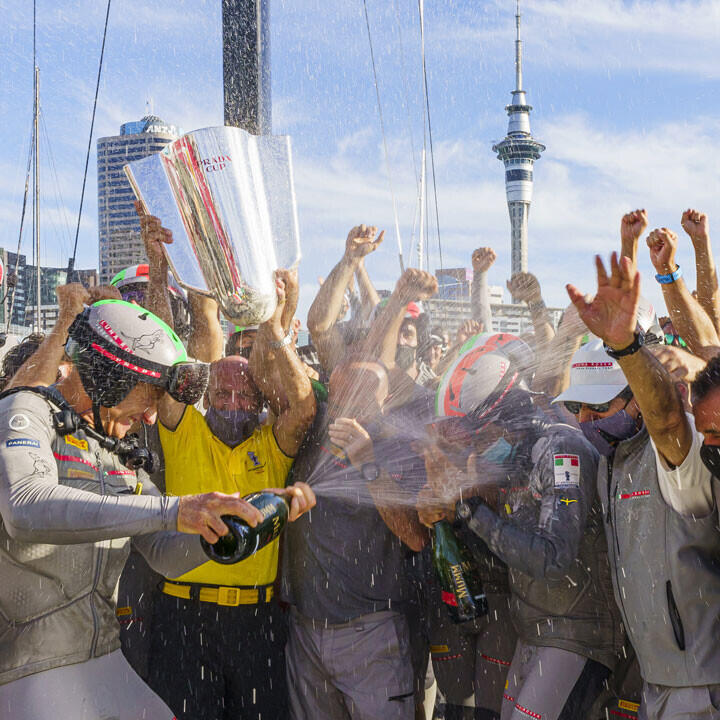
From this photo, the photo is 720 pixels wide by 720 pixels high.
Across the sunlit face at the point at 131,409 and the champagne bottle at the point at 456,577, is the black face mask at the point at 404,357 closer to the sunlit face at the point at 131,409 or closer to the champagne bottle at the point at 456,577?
the champagne bottle at the point at 456,577

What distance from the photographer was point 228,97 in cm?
478

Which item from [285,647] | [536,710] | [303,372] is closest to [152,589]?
[285,647]

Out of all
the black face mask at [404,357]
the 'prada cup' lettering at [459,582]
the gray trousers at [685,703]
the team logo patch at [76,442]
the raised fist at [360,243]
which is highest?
the raised fist at [360,243]

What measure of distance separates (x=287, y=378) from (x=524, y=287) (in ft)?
11.0

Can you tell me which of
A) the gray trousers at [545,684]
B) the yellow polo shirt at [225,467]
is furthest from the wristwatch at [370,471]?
the gray trousers at [545,684]

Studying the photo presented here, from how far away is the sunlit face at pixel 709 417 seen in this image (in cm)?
280

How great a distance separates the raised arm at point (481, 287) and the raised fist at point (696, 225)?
2.98 meters

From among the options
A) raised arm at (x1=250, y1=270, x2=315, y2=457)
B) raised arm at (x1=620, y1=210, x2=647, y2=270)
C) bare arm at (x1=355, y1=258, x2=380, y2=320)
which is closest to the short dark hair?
raised arm at (x1=620, y1=210, x2=647, y2=270)

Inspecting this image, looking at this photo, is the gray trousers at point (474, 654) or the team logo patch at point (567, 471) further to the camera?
the gray trousers at point (474, 654)

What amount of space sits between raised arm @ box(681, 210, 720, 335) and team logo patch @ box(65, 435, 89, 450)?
3.26m

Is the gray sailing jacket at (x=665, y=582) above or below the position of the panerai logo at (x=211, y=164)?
below

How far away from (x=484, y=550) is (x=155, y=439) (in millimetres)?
1828

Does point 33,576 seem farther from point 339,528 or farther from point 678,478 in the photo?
point 678,478

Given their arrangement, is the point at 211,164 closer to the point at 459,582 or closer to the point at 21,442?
the point at 21,442
